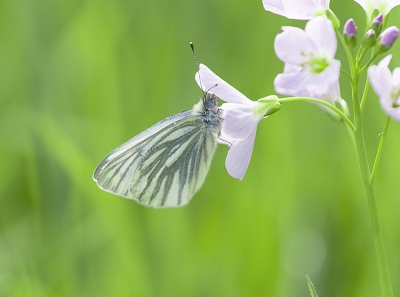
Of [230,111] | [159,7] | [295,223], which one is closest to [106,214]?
[295,223]

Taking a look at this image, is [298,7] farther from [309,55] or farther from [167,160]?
[167,160]

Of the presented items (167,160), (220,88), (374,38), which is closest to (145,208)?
(167,160)

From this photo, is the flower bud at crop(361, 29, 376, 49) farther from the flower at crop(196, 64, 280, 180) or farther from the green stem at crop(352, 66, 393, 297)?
the flower at crop(196, 64, 280, 180)

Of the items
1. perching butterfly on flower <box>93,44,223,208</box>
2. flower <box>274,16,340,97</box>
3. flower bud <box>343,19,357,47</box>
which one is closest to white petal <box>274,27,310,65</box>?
flower <box>274,16,340,97</box>

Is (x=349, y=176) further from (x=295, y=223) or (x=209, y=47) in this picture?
(x=209, y=47)

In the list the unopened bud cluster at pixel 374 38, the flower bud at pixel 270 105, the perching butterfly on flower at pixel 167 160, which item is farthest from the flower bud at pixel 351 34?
the perching butterfly on flower at pixel 167 160
